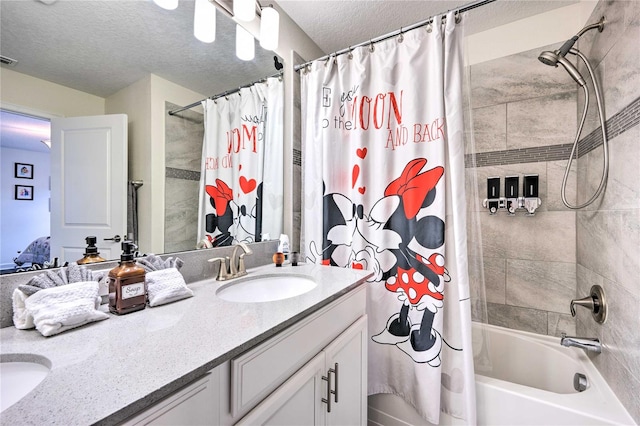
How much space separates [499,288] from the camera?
1.82 m

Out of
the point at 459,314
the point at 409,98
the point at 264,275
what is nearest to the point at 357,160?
the point at 409,98

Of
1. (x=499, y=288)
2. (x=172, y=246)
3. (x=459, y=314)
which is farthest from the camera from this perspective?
(x=499, y=288)

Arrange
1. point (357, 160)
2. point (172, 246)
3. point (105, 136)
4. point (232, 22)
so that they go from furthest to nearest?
1. point (357, 160)
2. point (232, 22)
3. point (172, 246)
4. point (105, 136)

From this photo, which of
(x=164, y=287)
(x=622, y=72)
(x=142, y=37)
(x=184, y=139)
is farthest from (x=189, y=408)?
(x=622, y=72)

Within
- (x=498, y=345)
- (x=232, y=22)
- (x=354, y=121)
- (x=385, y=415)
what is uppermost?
(x=232, y=22)

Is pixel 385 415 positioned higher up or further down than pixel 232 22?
further down

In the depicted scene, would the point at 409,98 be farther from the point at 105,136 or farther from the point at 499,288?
the point at 499,288

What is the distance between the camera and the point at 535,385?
60.8 inches

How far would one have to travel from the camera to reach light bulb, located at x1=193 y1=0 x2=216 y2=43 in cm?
116

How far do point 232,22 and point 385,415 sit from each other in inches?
87.5

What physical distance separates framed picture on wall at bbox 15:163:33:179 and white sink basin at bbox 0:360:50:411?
477mm

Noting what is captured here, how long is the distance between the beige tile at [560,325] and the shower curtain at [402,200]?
91cm

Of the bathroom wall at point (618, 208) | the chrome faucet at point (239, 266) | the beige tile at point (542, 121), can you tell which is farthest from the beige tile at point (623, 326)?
the chrome faucet at point (239, 266)

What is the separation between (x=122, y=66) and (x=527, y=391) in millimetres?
2109
